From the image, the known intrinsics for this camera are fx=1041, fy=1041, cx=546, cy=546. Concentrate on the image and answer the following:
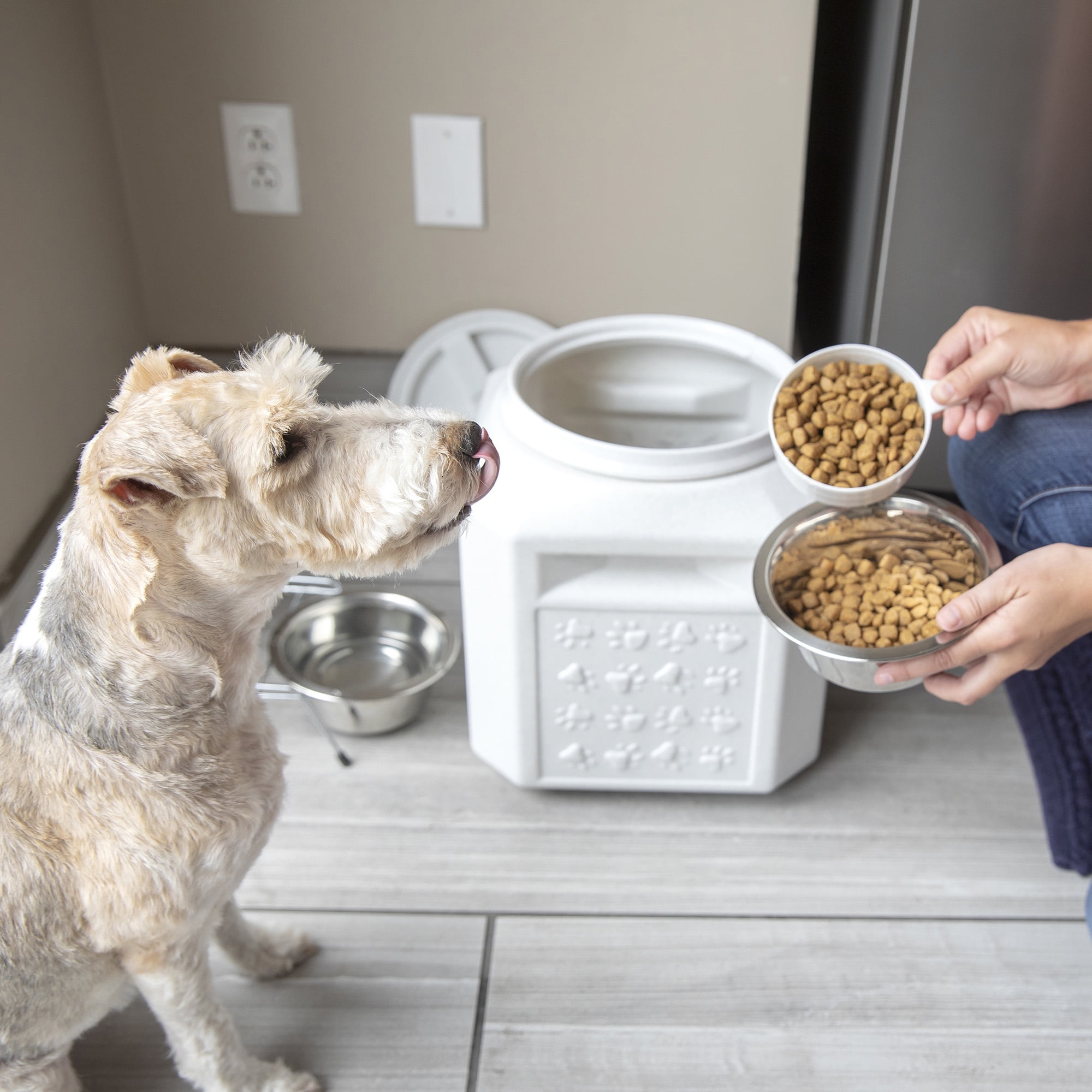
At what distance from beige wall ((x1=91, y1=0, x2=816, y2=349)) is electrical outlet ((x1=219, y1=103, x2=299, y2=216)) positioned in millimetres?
15

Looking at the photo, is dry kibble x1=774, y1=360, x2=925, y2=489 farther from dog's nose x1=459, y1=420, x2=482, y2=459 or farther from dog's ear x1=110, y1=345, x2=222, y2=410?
dog's ear x1=110, y1=345, x2=222, y2=410

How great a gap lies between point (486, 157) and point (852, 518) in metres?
0.81

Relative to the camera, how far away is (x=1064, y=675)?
1.27 m

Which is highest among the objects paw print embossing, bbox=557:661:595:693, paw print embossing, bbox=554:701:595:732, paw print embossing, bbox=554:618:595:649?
paw print embossing, bbox=554:618:595:649

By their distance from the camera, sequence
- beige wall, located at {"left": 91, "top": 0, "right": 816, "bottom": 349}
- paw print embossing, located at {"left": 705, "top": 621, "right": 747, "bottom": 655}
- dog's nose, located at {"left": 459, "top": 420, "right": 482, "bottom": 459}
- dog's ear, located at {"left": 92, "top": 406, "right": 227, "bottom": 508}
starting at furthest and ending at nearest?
1. beige wall, located at {"left": 91, "top": 0, "right": 816, "bottom": 349}
2. paw print embossing, located at {"left": 705, "top": 621, "right": 747, "bottom": 655}
3. dog's nose, located at {"left": 459, "top": 420, "right": 482, "bottom": 459}
4. dog's ear, located at {"left": 92, "top": 406, "right": 227, "bottom": 508}

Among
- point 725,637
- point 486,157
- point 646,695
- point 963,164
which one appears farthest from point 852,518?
point 486,157

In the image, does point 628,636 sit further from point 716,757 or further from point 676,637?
point 716,757

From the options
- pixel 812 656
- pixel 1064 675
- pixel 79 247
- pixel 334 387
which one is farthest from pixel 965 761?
pixel 79 247

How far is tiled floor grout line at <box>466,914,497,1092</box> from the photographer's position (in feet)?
3.26

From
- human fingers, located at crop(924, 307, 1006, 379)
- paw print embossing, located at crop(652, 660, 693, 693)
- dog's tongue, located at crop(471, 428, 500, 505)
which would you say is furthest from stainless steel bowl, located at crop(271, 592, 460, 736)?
human fingers, located at crop(924, 307, 1006, 379)

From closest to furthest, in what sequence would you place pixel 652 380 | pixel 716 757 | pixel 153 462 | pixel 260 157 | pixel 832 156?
pixel 153 462 < pixel 716 757 < pixel 652 380 < pixel 260 157 < pixel 832 156

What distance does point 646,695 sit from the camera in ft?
3.83

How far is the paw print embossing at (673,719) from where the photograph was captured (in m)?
1.17

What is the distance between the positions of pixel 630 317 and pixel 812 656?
51 cm
